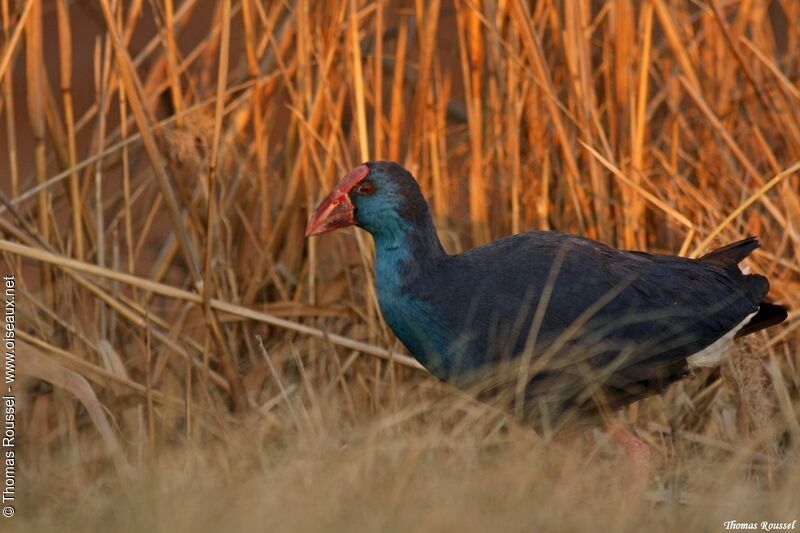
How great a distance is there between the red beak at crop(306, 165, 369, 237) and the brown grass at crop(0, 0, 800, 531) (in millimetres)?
207

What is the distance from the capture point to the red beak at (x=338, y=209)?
2346 mm

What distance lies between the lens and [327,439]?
2.07m

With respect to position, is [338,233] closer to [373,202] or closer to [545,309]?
[373,202]

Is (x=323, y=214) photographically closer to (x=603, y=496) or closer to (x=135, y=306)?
(x=135, y=306)

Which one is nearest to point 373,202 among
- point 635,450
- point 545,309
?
point 545,309

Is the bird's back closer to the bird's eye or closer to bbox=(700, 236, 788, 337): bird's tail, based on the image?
bbox=(700, 236, 788, 337): bird's tail

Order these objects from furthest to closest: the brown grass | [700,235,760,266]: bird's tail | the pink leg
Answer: [700,235,760,266]: bird's tail, the brown grass, the pink leg

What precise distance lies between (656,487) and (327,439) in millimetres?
627

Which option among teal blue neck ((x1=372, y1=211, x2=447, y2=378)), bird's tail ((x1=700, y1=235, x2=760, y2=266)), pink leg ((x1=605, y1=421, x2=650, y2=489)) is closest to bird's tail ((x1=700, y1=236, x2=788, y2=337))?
bird's tail ((x1=700, y1=235, x2=760, y2=266))

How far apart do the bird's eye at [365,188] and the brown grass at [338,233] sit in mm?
281

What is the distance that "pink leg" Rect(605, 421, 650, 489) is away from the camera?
220 cm

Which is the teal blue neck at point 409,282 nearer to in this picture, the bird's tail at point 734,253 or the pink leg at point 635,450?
the pink leg at point 635,450

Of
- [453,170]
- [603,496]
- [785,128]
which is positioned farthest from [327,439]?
[785,128]

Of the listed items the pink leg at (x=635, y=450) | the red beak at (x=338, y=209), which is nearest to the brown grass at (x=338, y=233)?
the pink leg at (x=635, y=450)
